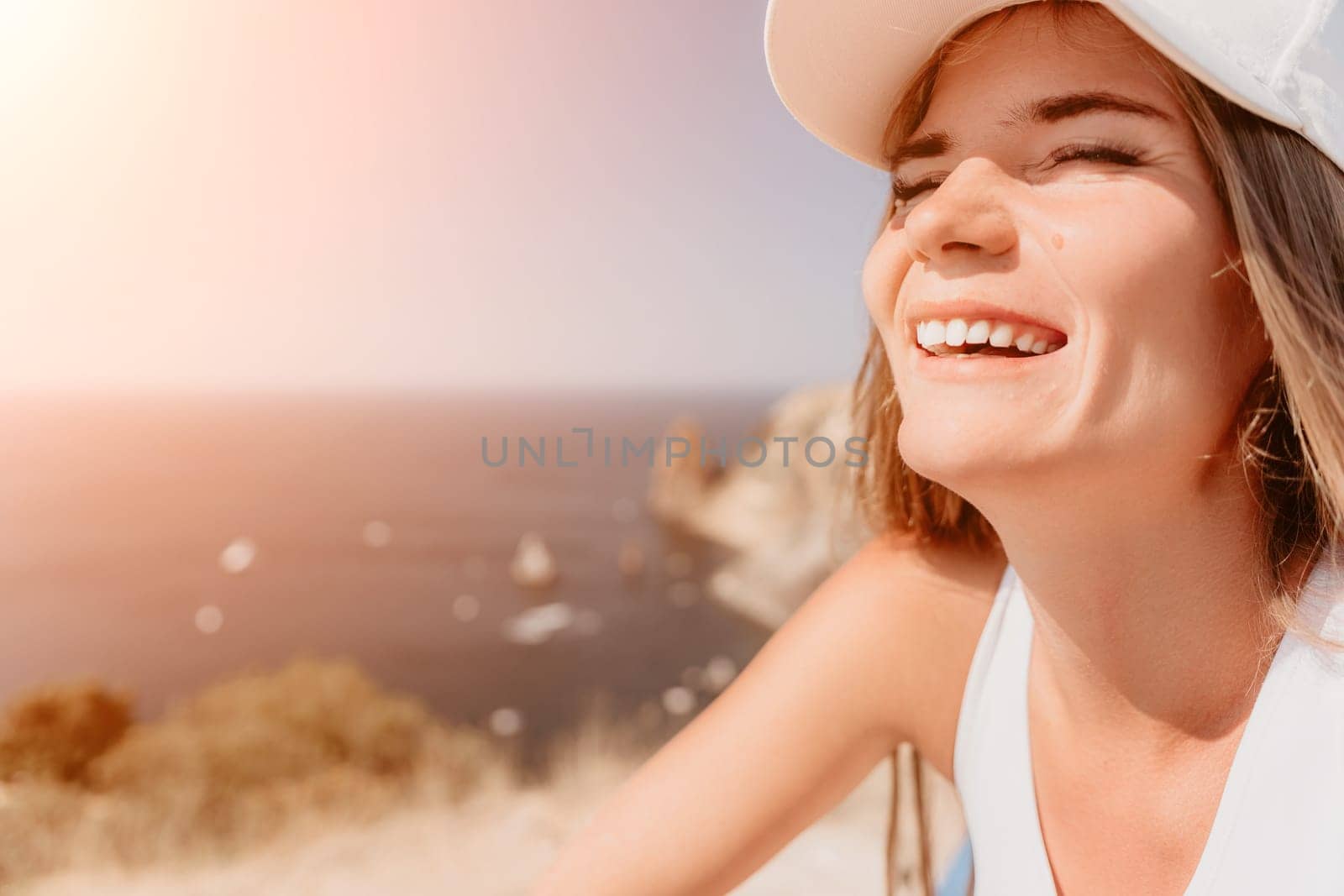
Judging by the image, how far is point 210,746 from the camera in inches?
97.0

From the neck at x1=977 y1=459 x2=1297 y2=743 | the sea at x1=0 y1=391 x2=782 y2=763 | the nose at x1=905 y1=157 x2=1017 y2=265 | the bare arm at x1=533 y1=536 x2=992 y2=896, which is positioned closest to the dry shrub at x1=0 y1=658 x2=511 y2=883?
the sea at x1=0 y1=391 x2=782 y2=763

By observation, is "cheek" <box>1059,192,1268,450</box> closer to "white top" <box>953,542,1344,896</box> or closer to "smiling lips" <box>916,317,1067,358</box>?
"smiling lips" <box>916,317,1067,358</box>

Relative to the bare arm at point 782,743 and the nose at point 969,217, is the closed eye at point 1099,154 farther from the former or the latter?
the bare arm at point 782,743

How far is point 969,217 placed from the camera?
56 centimetres

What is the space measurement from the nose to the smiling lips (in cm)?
5

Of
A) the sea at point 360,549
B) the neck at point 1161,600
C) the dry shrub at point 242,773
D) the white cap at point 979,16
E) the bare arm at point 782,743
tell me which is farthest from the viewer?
the sea at point 360,549

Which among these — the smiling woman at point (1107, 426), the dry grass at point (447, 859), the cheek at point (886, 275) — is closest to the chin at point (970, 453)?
the smiling woman at point (1107, 426)

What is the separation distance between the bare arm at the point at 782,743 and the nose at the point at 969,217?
0.40m

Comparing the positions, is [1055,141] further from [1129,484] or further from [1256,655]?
[1256,655]

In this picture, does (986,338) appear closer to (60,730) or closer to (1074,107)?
(1074,107)

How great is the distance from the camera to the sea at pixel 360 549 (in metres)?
2.45

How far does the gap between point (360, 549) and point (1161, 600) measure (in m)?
3.65

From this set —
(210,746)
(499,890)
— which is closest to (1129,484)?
(499,890)

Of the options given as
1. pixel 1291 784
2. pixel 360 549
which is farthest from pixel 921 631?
pixel 360 549
